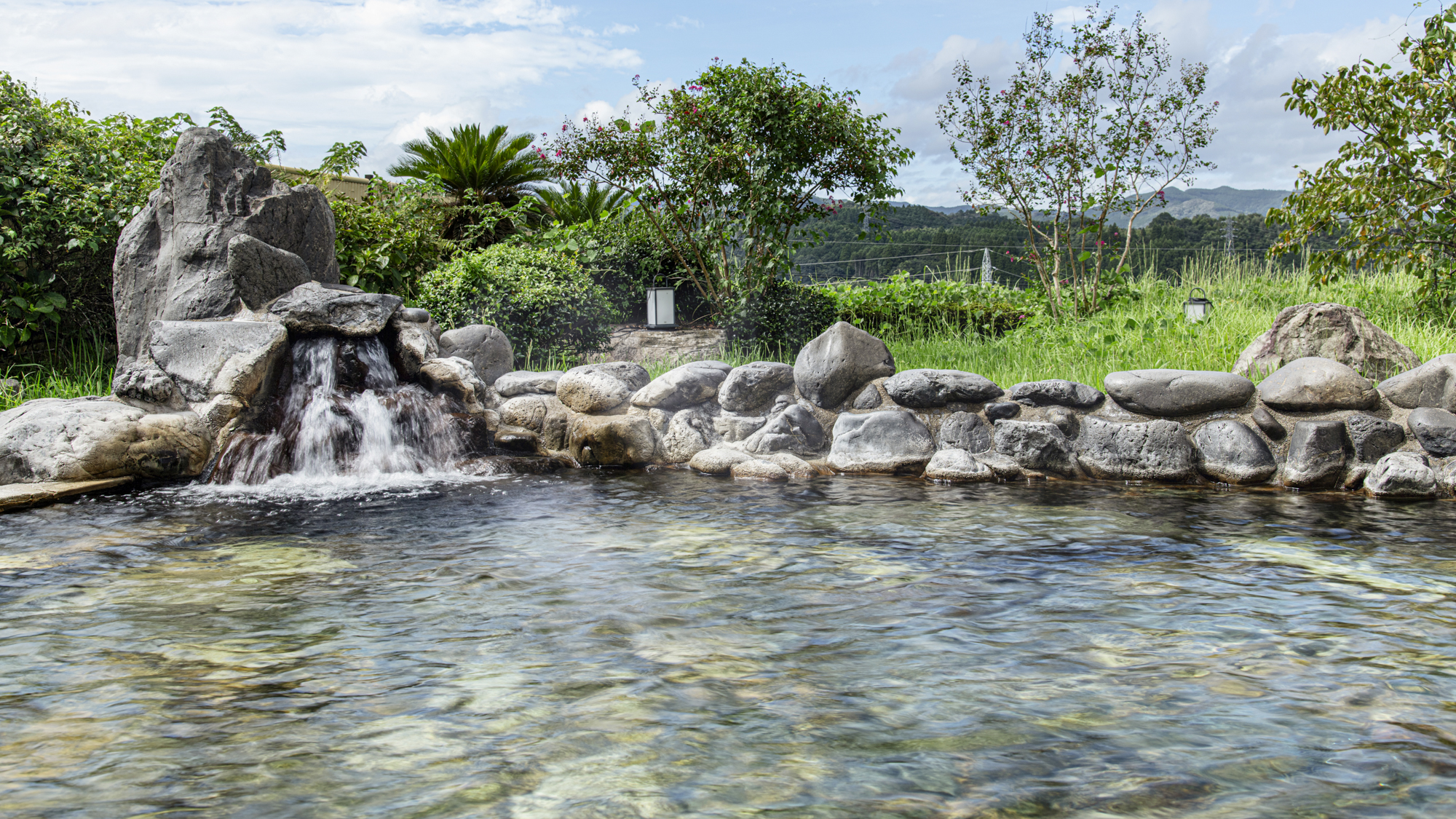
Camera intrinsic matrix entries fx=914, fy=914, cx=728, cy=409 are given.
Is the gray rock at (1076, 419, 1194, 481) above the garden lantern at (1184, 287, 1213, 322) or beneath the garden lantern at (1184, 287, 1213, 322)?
beneath

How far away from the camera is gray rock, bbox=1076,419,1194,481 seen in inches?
216

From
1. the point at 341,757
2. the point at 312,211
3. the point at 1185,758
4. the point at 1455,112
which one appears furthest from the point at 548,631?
the point at 1455,112

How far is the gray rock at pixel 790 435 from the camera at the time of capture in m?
6.23

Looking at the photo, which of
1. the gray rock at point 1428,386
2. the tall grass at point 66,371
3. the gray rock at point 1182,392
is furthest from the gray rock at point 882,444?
the tall grass at point 66,371

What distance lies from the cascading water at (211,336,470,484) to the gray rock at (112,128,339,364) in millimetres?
936

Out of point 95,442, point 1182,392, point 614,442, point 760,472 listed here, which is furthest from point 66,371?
point 1182,392

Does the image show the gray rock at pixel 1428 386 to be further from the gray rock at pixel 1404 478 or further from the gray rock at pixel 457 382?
the gray rock at pixel 457 382

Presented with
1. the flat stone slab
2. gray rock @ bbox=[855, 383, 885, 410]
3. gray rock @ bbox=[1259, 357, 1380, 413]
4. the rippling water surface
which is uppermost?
gray rock @ bbox=[1259, 357, 1380, 413]

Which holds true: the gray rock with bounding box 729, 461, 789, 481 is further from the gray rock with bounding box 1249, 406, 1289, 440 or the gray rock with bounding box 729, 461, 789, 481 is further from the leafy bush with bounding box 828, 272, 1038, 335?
the leafy bush with bounding box 828, 272, 1038, 335

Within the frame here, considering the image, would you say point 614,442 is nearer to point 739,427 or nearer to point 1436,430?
point 739,427

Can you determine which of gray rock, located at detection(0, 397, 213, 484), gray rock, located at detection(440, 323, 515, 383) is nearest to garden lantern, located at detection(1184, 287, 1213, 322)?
gray rock, located at detection(440, 323, 515, 383)

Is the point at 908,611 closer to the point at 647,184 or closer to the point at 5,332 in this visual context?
the point at 647,184

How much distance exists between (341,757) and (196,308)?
6009mm

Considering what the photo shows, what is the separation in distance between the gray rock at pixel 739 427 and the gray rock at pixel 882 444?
599mm
